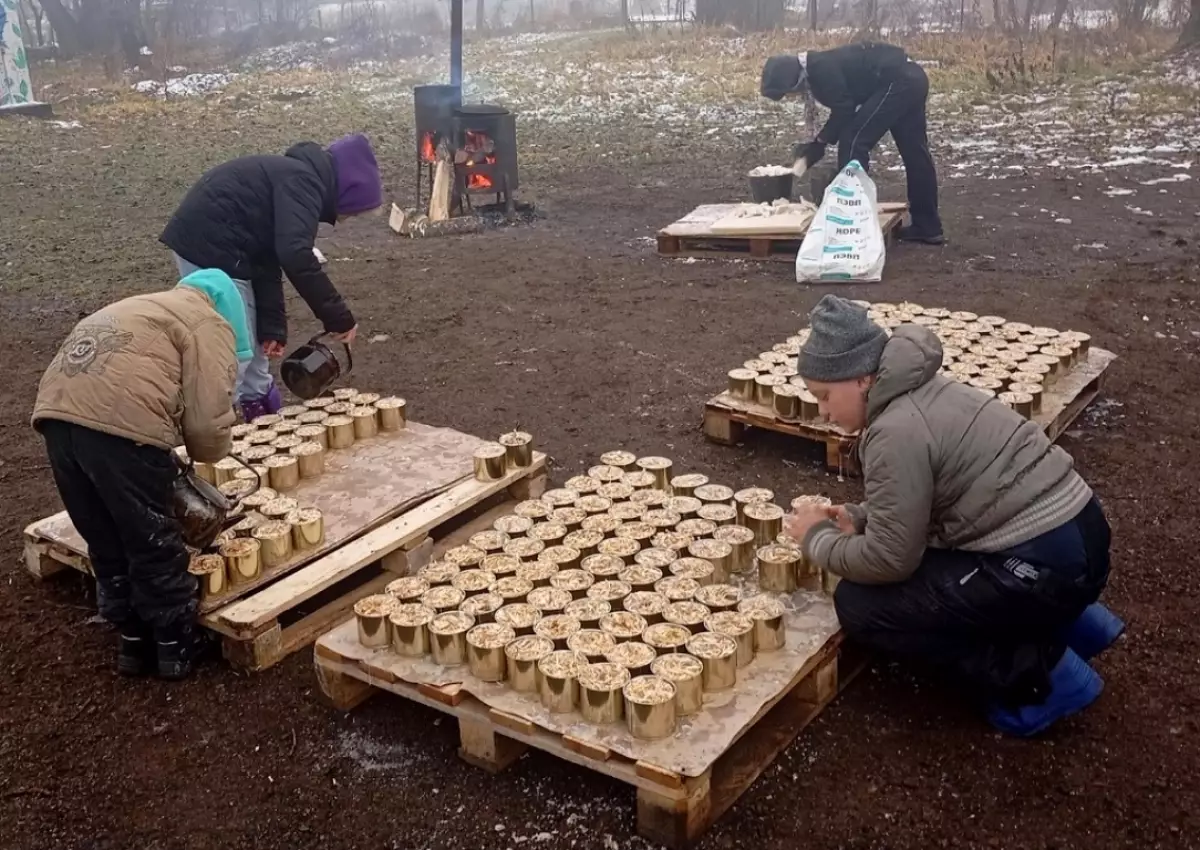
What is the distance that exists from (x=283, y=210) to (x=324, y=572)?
2.05 metres

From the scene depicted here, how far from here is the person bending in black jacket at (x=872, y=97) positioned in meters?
9.49

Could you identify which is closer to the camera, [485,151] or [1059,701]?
[1059,701]

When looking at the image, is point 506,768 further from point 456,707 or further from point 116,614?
point 116,614

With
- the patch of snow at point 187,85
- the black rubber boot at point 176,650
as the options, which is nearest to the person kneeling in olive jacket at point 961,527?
the black rubber boot at point 176,650

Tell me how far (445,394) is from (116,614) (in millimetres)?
3082

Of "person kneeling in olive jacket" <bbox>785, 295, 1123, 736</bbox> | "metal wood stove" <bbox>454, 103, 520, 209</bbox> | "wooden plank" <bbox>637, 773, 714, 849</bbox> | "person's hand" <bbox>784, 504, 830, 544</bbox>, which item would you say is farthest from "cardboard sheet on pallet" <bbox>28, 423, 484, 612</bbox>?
"metal wood stove" <bbox>454, 103, 520, 209</bbox>

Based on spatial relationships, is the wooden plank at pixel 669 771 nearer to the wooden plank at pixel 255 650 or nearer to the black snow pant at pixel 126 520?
the wooden plank at pixel 255 650

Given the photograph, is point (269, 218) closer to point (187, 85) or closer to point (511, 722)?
point (511, 722)

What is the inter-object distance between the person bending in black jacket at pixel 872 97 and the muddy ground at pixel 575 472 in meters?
0.62

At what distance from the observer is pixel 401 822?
3322 mm

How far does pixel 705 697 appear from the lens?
336cm

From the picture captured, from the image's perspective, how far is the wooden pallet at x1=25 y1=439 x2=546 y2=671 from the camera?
4.05m

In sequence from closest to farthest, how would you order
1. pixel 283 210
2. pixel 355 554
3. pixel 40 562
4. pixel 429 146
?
pixel 355 554 → pixel 40 562 → pixel 283 210 → pixel 429 146

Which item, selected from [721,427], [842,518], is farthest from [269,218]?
[842,518]
